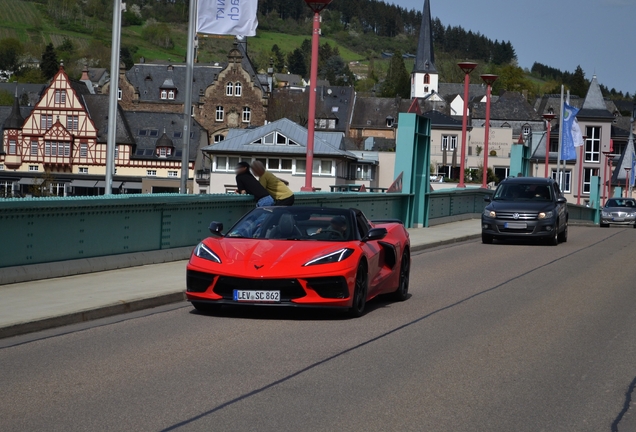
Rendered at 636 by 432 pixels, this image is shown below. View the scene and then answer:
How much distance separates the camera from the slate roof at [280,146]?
8844cm

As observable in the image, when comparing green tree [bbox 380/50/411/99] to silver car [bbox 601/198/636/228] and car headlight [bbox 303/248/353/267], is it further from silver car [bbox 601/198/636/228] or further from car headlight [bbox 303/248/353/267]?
car headlight [bbox 303/248/353/267]

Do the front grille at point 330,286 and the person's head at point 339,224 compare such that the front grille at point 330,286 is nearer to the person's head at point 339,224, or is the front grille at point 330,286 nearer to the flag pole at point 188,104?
the person's head at point 339,224

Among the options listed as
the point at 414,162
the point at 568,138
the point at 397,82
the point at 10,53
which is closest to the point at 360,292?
the point at 414,162

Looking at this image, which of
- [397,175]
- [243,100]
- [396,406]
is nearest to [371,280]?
[396,406]

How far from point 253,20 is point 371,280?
1180cm

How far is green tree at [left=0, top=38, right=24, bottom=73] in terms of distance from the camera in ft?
570

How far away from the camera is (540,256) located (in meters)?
22.5

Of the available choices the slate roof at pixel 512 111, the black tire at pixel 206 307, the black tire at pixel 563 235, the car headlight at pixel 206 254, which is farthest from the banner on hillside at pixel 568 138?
the slate roof at pixel 512 111

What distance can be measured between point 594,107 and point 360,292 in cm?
10046

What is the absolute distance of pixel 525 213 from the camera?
1020 inches

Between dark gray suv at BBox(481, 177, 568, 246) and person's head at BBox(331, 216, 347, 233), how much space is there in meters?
14.6

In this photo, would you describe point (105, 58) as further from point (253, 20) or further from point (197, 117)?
point (253, 20)

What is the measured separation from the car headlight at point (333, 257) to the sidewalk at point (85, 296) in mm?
2331

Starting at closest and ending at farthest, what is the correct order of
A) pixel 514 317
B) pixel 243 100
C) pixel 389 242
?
pixel 514 317, pixel 389 242, pixel 243 100
